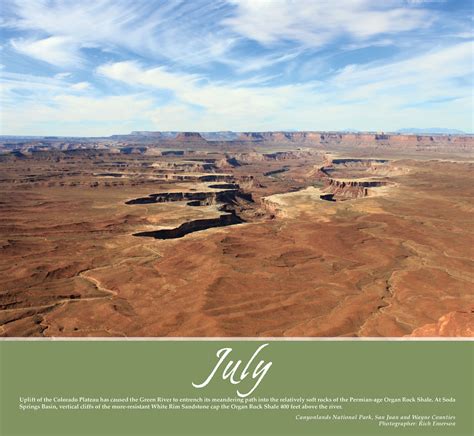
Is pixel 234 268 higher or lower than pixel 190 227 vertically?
lower

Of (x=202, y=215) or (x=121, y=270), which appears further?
(x=202, y=215)

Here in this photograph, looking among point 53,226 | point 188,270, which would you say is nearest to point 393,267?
point 188,270

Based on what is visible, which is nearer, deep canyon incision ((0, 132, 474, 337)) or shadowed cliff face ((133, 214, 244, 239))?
deep canyon incision ((0, 132, 474, 337))

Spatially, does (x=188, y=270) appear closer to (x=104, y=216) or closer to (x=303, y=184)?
(x=104, y=216)

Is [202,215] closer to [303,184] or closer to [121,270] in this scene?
[121,270]

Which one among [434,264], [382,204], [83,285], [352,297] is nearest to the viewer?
[352,297]

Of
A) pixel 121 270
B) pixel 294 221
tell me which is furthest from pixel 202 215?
pixel 121 270

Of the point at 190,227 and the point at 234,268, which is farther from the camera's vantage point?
the point at 190,227

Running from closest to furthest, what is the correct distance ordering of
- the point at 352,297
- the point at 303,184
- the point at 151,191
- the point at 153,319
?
the point at 153,319, the point at 352,297, the point at 151,191, the point at 303,184

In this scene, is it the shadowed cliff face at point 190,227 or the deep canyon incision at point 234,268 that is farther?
the shadowed cliff face at point 190,227
